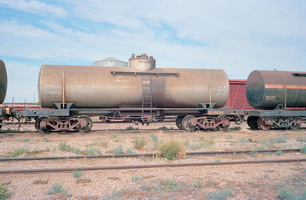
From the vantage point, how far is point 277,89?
16.3 metres

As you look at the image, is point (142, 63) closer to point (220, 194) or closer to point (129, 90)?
point (129, 90)

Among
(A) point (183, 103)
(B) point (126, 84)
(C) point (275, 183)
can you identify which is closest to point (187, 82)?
(A) point (183, 103)

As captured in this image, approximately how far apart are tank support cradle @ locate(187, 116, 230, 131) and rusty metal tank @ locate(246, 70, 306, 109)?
2.69 meters

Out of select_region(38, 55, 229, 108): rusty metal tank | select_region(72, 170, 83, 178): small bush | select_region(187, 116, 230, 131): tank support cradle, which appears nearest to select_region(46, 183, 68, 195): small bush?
select_region(72, 170, 83, 178): small bush

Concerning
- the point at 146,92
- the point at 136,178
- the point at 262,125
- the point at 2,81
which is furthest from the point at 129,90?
the point at 262,125

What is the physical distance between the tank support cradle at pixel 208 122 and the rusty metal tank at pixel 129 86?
90 centimetres

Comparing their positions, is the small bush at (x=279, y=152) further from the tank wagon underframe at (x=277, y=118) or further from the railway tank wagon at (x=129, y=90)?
the tank wagon underframe at (x=277, y=118)

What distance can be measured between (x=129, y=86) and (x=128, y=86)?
2.1 inches

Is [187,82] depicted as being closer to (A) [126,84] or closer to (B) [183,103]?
(B) [183,103]

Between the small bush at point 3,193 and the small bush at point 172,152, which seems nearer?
the small bush at point 3,193

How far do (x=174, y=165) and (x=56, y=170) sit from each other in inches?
124

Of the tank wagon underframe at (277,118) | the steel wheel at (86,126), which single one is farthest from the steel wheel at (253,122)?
the steel wheel at (86,126)

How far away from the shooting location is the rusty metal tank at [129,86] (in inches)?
539

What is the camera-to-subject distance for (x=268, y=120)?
16.3 meters
